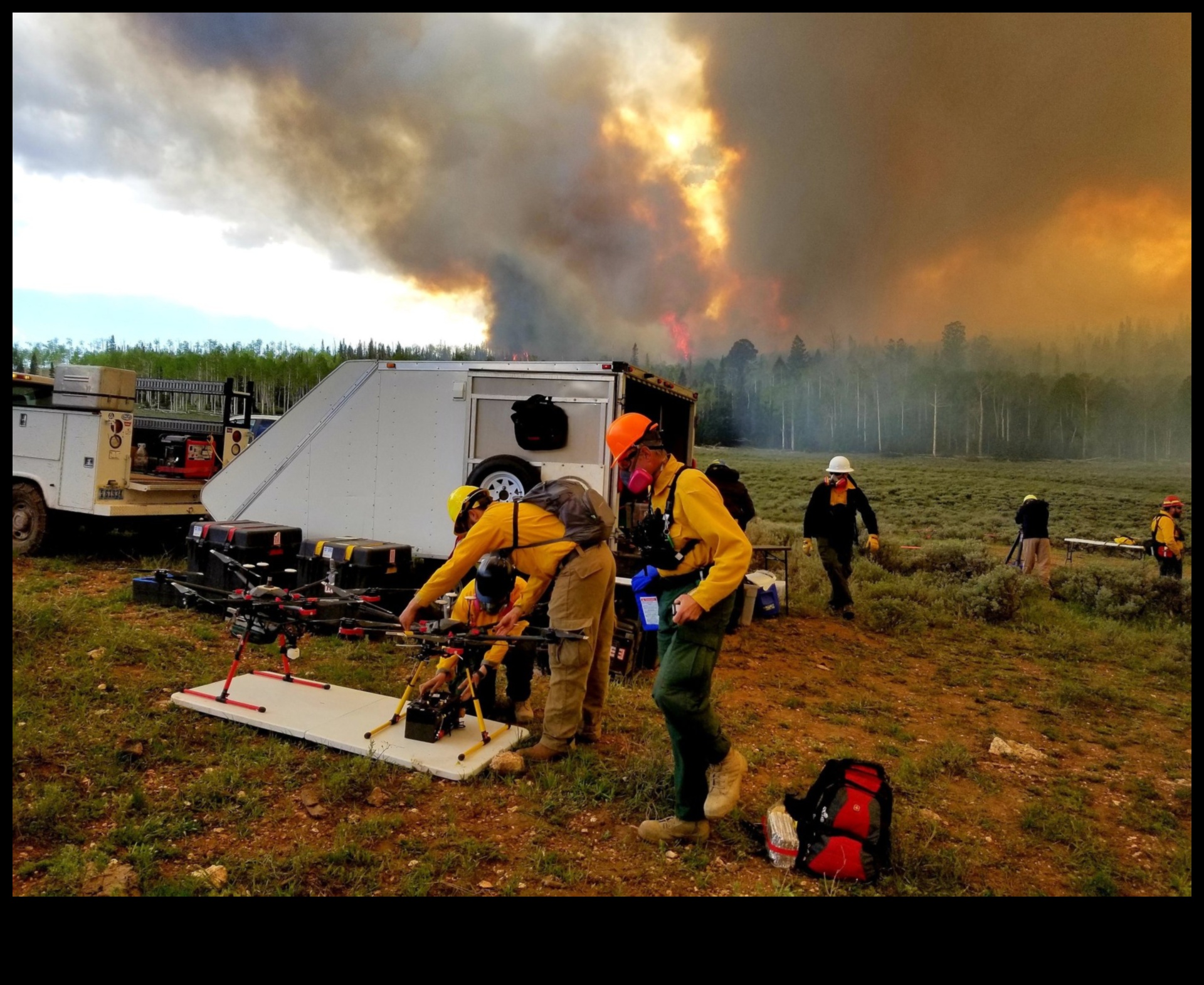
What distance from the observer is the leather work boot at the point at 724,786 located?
11.9ft

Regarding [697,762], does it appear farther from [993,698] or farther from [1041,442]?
[1041,442]

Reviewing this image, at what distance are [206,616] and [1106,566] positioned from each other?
535 inches

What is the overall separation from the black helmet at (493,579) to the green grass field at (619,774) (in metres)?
1.12

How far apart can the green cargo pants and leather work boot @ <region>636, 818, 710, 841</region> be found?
0.03m

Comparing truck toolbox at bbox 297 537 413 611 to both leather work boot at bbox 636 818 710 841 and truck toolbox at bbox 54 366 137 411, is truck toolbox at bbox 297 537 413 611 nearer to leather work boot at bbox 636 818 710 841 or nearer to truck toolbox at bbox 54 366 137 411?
truck toolbox at bbox 54 366 137 411

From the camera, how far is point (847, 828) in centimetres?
341

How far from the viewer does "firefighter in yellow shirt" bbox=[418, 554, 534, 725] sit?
4352mm

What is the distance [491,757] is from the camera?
4465 mm

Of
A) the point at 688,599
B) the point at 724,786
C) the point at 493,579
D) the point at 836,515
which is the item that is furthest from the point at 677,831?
the point at 836,515

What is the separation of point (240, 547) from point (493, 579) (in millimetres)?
4503

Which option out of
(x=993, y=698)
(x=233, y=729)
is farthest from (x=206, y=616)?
(x=993, y=698)

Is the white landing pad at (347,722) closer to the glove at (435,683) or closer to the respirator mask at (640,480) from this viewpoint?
the glove at (435,683)

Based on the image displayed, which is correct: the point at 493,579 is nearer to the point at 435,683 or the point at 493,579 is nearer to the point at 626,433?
the point at 435,683

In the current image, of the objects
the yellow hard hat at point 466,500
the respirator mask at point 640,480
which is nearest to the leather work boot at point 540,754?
the yellow hard hat at point 466,500
